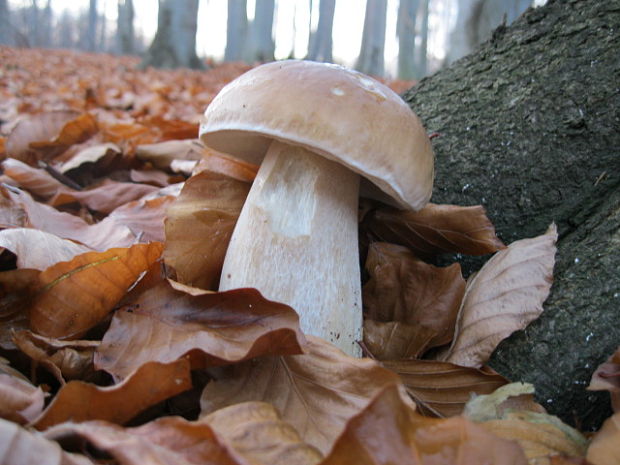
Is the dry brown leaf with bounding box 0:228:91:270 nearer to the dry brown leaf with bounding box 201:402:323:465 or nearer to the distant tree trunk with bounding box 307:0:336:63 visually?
the dry brown leaf with bounding box 201:402:323:465

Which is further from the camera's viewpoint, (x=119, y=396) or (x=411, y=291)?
(x=411, y=291)

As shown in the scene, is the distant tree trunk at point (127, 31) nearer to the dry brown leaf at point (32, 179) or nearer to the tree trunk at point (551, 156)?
the dry brown leaf at point (32, 179)

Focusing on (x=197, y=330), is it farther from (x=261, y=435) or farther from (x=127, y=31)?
(x=127, y=31)

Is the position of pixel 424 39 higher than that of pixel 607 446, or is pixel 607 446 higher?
pixel 424 39

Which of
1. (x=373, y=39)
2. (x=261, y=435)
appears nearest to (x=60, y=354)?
(x=261, y=435)

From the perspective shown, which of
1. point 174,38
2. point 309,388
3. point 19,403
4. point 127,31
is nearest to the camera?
point 19,403

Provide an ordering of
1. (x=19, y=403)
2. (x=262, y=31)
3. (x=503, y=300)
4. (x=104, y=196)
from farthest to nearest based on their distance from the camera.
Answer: (x=262, y=31), (x=104, y=196), (x=503, y=300), (x=19, y=403)

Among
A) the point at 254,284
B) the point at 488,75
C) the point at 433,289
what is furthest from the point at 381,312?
the point at 488,75
